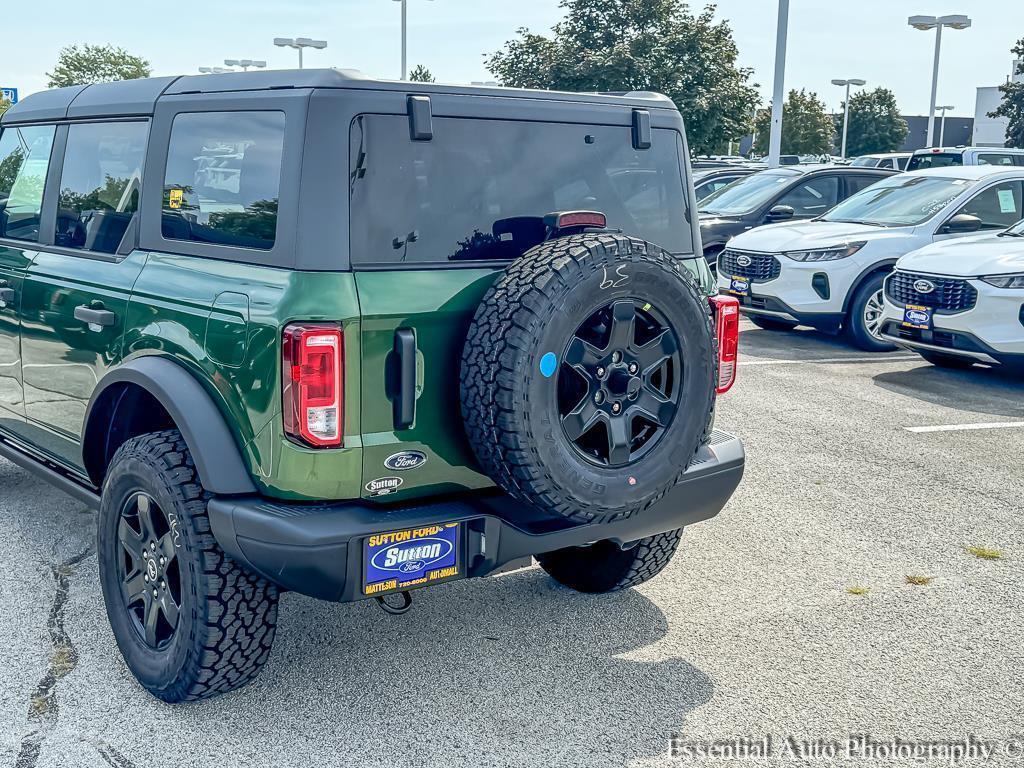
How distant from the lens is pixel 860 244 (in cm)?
1052

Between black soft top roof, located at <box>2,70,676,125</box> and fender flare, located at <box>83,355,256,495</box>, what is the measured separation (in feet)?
3.06

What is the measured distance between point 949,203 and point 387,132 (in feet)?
28.9

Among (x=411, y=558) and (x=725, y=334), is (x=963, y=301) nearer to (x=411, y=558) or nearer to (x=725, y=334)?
(x=725, y=334)

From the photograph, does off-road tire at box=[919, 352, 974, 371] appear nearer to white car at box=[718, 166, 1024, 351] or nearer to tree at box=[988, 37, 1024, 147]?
white car at box=[718, 166, 1024, 351]

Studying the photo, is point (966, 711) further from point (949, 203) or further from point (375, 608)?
point (949, 203)

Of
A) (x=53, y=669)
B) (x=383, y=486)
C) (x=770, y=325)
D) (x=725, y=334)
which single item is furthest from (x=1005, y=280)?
(x=53, y=669)

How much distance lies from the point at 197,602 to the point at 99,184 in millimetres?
1806

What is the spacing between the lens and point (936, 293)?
8742 mm

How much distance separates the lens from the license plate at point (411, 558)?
3.15 meters

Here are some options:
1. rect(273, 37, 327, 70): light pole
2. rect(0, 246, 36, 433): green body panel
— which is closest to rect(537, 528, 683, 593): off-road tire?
rect(0, 246, 36, 433): green body panel

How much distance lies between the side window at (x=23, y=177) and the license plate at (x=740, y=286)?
25.2 feet

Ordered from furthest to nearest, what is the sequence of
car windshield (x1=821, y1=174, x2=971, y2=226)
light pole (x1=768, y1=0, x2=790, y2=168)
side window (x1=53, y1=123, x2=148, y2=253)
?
light pole (x1=768, y1=0, x2=790, y2=168) < car windshield (x1=821, y1=174, x2=971, y2=226) < side window (x1=53, y1=123, x2=148, y2=253)

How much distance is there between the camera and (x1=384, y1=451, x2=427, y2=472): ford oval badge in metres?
3.24

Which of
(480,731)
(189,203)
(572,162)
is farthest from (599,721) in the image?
(189,203)
